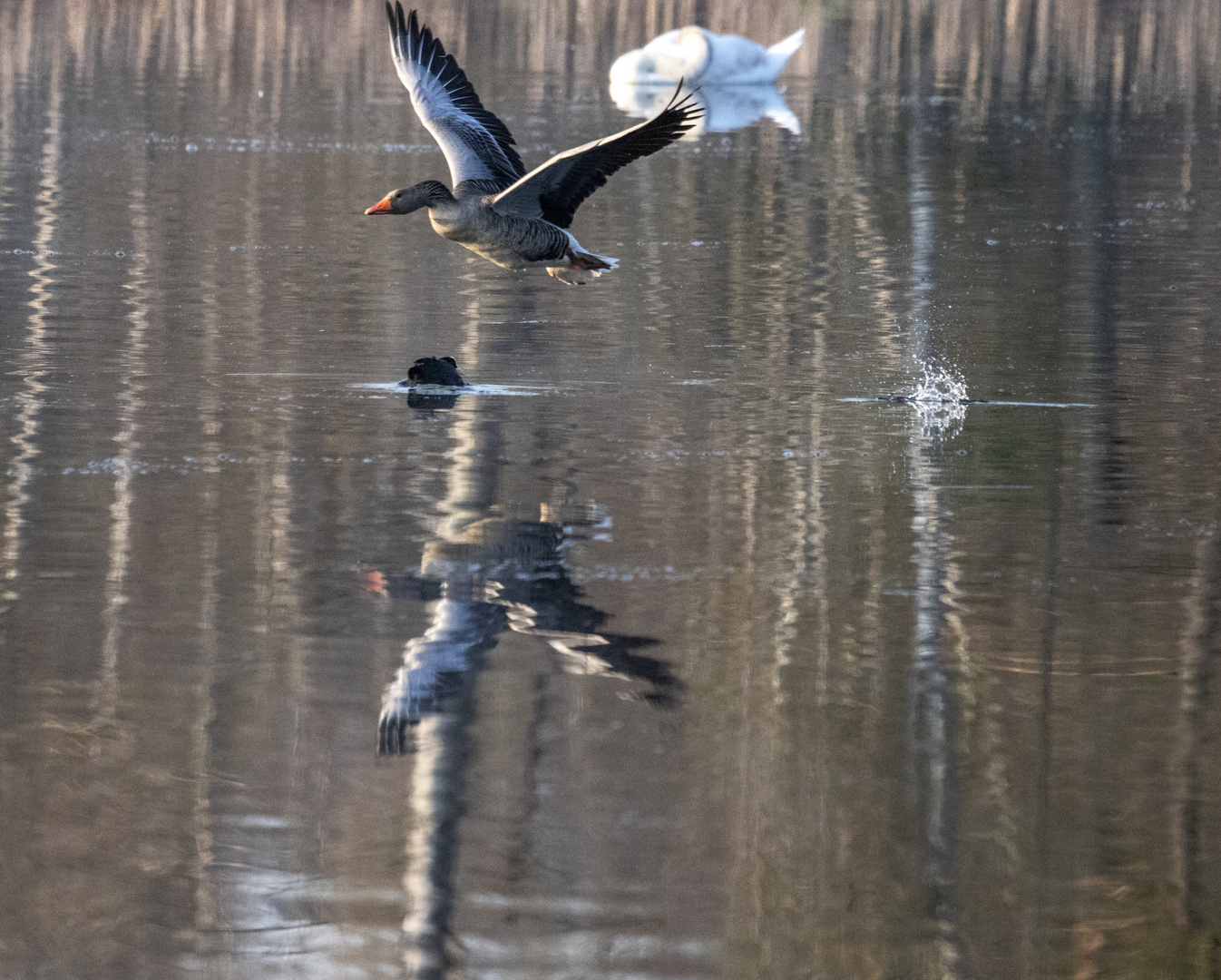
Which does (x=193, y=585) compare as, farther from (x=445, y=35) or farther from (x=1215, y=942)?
(x=445, y=35)

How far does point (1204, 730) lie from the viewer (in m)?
5.90

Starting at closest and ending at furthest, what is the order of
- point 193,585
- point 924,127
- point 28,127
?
1. point 193,585
2. point 28,127
3. point 924,127

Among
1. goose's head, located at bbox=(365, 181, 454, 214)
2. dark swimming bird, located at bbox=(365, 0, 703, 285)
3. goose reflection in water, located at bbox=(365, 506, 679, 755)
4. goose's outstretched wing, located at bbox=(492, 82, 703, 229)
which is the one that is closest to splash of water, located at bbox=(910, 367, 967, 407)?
dark swimming bird, located at bbox=(365, 0, 703, 285)

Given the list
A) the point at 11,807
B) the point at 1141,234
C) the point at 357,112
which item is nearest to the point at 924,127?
the point at 357,112

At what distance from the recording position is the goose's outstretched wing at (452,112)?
35.0ft

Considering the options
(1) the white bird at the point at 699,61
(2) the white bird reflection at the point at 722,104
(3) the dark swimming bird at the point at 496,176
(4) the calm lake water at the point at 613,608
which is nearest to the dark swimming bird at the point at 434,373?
(4) the calm lake water at the point at 613,608

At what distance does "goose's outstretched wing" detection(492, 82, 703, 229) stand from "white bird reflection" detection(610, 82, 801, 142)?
58.6 feet

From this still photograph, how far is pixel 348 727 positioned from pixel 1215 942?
8.23 feet

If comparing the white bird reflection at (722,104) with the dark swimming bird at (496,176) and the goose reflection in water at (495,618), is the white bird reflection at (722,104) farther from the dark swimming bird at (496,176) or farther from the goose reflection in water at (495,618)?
the goose reflection in water at (495,618)

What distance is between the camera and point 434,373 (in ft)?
36.4

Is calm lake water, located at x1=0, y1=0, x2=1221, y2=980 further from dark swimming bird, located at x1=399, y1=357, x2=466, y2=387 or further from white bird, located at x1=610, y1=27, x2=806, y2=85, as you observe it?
white bird, located at x1=610, y1=27, x2=806, y2=85

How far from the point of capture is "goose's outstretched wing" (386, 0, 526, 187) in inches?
420

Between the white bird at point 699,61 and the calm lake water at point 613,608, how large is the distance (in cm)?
1757

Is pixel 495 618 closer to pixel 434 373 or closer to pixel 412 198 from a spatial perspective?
pixel 412 198
